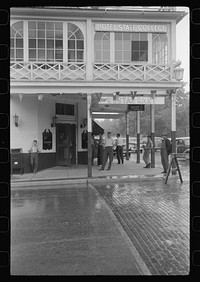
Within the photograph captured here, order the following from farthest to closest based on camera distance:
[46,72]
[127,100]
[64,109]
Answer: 1. [64,109]
2. [127,100]
3. [46,72]

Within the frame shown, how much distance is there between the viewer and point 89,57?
13.0 metres

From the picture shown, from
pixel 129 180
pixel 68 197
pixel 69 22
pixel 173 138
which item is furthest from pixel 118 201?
pixel 69 22

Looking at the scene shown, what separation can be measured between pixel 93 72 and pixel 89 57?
65cm

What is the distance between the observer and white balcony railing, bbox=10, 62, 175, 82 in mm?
12797

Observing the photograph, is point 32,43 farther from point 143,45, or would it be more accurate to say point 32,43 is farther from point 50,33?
point 143,45

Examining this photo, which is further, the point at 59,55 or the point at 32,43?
the point at 59,55

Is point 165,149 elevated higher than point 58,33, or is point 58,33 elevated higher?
point 58,33

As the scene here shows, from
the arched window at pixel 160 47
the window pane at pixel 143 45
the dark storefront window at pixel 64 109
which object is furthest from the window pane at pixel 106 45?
the dark storefront window at pixel 64 109

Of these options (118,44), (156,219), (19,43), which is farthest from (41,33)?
(156,219)

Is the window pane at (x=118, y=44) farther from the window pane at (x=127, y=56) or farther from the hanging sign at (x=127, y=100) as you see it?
the hanging sign at (x=127, y=100)

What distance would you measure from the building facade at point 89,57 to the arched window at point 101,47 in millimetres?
42

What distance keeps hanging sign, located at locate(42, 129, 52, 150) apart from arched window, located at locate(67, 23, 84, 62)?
3693 mm

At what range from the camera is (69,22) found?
13.1 metres
